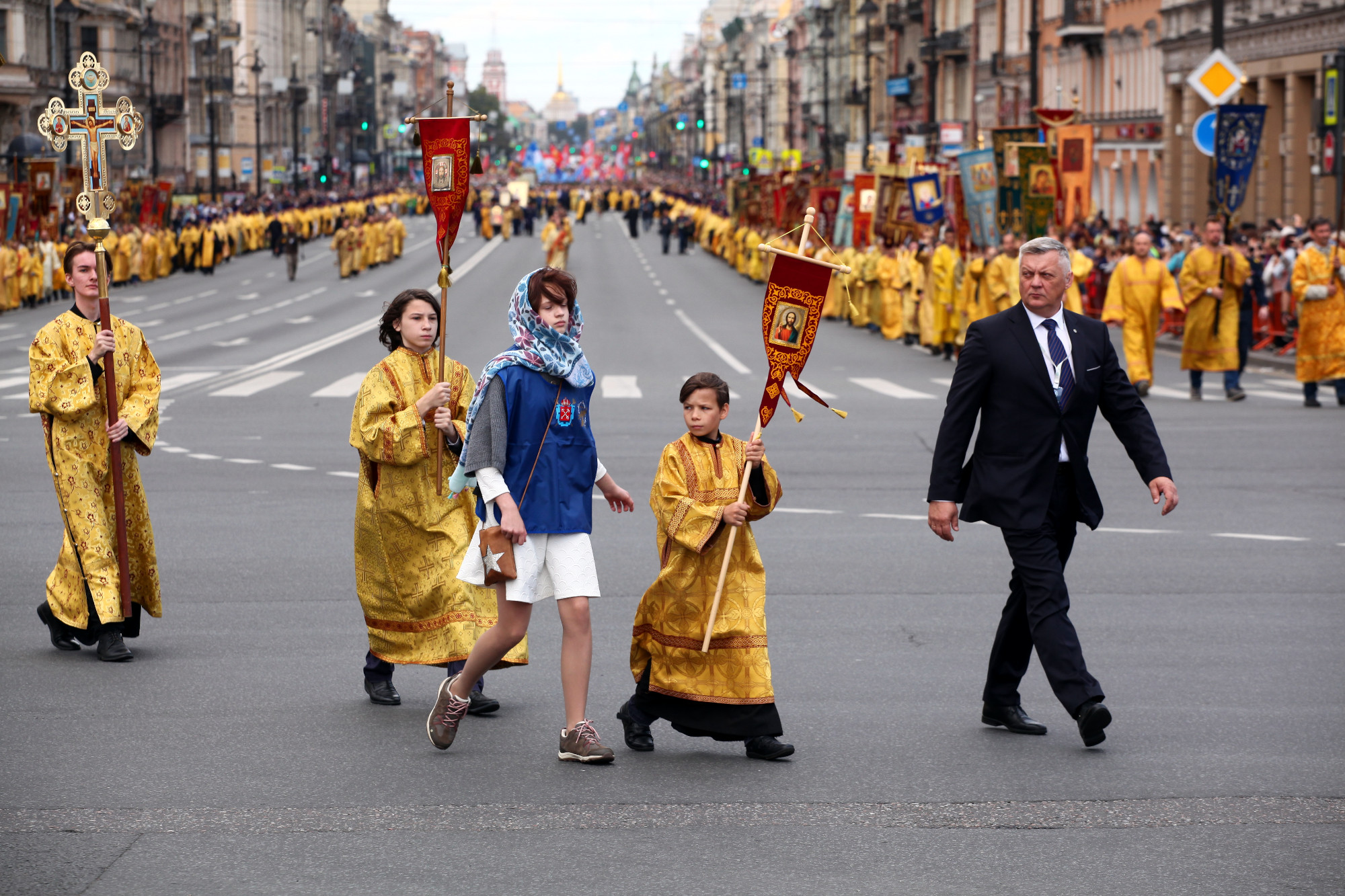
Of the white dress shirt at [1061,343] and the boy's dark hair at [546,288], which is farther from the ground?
the boy's dark hair at [546,288]

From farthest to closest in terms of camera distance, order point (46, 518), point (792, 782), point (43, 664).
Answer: point (46, 518) → point (43, 664) → point (792, 782)

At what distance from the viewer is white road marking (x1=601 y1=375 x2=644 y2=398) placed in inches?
805

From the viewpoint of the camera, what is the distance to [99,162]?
8492mm

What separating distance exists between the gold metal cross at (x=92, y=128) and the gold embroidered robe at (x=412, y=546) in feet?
7.41

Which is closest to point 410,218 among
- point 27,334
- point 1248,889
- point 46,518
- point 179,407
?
point 27,334

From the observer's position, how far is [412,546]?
6875 mm

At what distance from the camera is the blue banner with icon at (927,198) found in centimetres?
2839

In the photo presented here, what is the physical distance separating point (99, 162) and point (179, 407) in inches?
428

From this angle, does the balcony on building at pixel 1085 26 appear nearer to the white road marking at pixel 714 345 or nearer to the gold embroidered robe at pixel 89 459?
the white road marking at pixel 714 345

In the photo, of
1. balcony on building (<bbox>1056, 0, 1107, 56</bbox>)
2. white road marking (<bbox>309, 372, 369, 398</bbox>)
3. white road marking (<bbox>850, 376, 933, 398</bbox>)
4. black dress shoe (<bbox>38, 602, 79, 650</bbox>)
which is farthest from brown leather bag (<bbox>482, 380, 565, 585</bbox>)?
balcony on building (<bbox>1056, 0, 1107, 56</bbox>)

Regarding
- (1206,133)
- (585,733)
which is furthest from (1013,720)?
(1206,133)

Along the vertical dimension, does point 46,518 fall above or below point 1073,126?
below

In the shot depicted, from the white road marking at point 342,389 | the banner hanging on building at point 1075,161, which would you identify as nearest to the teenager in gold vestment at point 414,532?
the white road marking at point 342,389

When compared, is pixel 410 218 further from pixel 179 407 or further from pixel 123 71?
pixel 179 407
